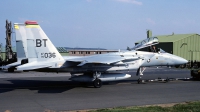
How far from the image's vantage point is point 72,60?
15977mm

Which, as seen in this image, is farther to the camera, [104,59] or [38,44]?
[104,59]

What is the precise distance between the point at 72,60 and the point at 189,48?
131ft

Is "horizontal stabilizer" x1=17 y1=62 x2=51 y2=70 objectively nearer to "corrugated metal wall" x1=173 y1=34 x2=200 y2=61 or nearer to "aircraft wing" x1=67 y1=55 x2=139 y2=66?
"aircraft wing" x1=67 y1=55 x2=139 y2=66

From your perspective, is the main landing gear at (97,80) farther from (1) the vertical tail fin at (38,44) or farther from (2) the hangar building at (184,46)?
(2) the hangar building at (184,46)

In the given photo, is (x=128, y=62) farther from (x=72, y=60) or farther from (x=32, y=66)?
(x=32, y=66)

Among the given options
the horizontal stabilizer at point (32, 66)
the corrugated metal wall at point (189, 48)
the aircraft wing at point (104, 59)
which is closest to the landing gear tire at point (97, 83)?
the aircraft wing at point (104, 59)

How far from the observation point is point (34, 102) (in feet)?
37.8

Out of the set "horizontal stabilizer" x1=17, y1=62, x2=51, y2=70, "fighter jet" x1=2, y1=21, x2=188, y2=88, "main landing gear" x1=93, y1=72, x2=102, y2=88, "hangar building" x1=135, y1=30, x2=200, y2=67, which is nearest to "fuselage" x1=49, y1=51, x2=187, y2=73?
"fighter jet" x1=2, y1=21, x2=188, y2=88

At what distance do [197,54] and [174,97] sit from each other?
138 ft

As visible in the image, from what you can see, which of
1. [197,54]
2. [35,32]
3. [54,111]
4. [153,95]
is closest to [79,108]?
[54,111]

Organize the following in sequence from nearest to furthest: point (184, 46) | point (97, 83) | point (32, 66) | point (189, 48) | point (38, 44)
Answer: point (32, 66) → point (38, 44) → point (97, 83) → point (184, 46) → point (189, 48)

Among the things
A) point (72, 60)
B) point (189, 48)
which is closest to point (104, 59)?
point (72, 60)

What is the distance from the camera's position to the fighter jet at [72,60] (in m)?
15.1

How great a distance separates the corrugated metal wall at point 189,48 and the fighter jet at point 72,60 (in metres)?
32.2
